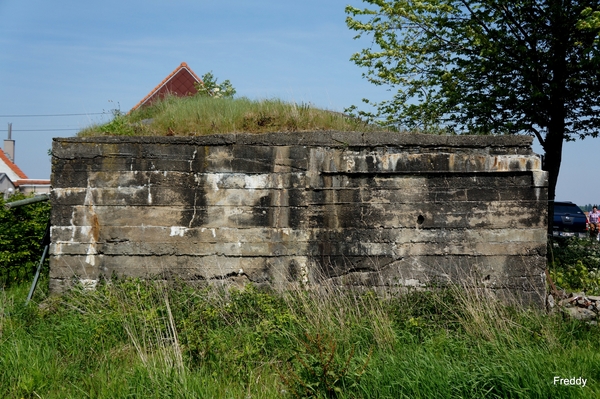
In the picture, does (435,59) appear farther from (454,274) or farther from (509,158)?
(454,274)

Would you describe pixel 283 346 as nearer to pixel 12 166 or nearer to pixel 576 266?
pixel 576 266

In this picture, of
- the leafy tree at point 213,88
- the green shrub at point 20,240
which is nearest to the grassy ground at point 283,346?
the green shrub at point 20,240

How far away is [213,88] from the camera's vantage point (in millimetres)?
13211

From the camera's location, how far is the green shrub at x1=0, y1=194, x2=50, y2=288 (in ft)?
30.5

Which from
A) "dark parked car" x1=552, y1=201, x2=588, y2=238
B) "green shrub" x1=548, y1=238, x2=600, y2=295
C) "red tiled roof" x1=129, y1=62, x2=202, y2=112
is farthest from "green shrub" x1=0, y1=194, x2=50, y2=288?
"dark parked car" x1=552, y1=201, x2=588, y2=238

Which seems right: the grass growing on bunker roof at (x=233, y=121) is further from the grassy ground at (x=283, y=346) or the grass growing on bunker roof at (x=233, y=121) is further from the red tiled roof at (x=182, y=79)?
the red tiled roof at (x=182, y=79)

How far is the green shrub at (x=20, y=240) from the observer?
30.5 ft

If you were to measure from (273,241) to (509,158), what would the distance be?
3.26 meters

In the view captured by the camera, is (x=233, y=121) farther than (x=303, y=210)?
Yes

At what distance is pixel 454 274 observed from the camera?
6.93 m

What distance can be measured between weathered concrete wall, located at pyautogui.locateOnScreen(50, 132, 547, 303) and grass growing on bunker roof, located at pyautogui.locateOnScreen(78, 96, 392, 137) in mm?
733

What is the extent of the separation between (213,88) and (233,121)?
5.82 meters

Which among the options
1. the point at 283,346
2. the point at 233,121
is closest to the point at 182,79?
the point at 233,121

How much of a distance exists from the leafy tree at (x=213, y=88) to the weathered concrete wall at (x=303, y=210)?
4.64 meters
